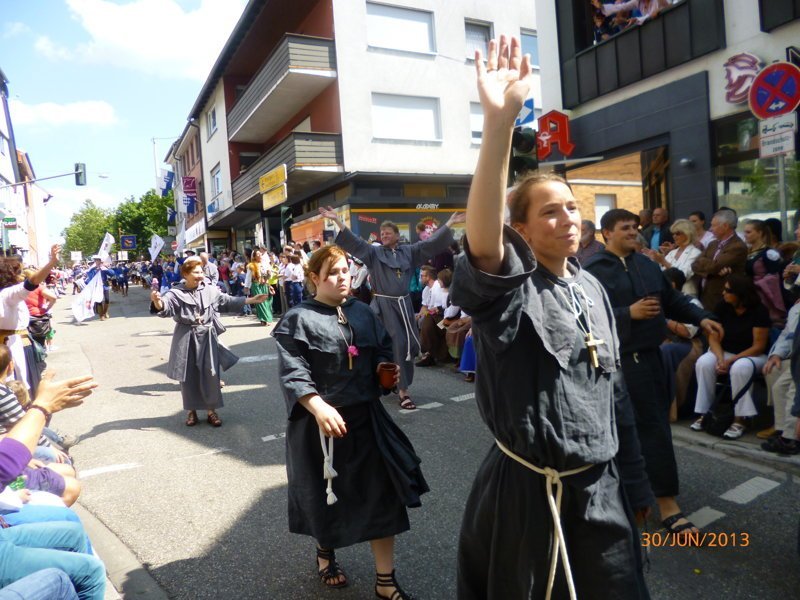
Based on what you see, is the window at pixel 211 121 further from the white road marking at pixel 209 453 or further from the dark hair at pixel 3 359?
the dark hair at pixel 3 359

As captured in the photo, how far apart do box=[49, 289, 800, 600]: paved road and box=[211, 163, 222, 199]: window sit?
25.1 meters

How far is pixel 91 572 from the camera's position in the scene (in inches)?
105

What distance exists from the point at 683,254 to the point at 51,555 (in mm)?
6660

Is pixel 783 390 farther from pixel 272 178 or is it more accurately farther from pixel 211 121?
pixel 211 121

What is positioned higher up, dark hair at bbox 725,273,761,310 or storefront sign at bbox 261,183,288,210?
storefront sign at bbox 261,183,288,210

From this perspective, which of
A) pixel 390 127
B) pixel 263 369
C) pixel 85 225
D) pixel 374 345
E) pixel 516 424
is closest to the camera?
pixel 516 424

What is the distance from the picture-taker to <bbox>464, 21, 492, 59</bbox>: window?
20656 mm

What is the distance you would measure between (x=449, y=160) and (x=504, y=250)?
1918 centimetres

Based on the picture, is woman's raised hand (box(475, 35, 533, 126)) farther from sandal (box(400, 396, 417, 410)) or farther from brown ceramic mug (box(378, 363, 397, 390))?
sandal (box(400, 396, 417, 410))

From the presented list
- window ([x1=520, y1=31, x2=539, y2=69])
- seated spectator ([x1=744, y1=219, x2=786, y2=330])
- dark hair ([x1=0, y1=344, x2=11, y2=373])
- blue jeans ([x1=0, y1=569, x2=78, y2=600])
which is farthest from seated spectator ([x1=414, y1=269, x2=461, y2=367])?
window ([x1=520, y1=31, x2=539, y2=69])

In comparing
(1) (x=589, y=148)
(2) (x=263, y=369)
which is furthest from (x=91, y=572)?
(1) (x=589, y=148)

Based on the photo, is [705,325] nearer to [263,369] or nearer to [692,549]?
[692,549]

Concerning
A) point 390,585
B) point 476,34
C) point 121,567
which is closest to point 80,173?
point 476,34

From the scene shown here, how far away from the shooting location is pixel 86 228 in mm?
100188
